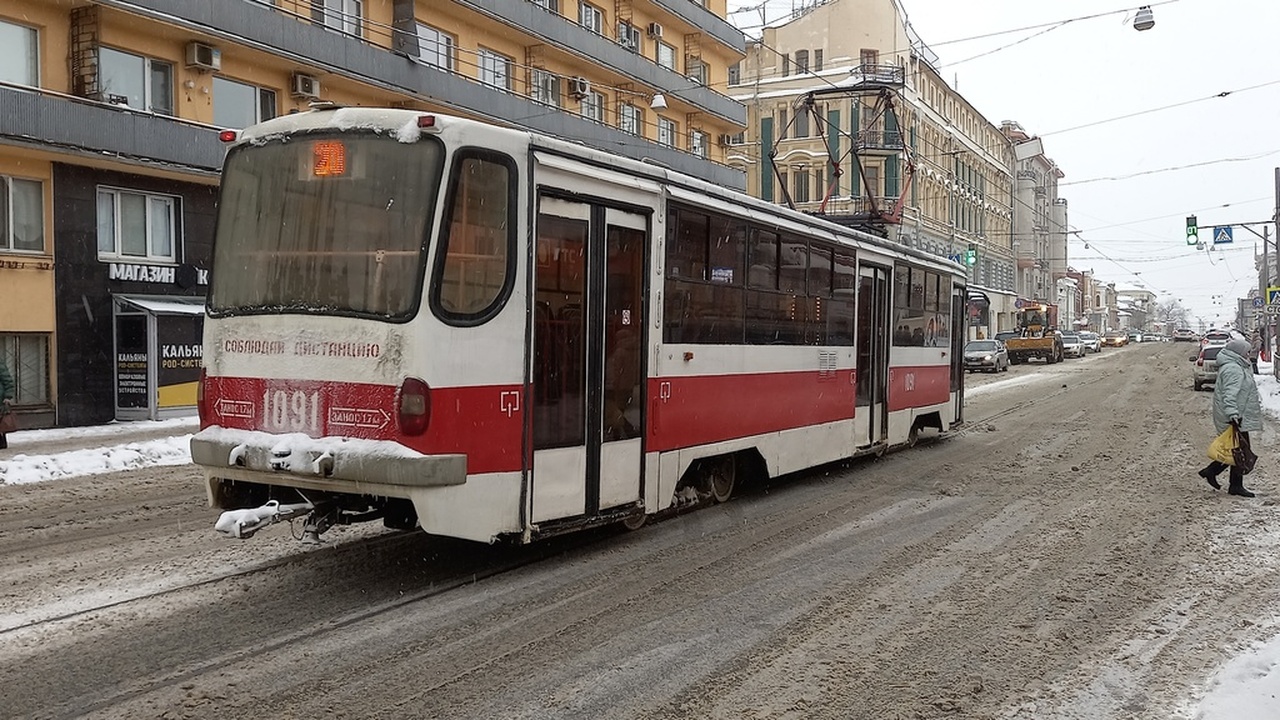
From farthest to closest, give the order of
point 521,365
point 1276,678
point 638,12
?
point 638,12 → point 521,365 → point 1276,678

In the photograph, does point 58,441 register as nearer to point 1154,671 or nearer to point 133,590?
point 133,590

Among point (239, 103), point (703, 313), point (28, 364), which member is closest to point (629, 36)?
point (239, 103)

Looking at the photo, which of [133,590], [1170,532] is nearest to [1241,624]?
[1170,532]

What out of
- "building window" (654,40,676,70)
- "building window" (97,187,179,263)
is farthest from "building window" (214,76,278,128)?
"building window" (654,40,676,70)

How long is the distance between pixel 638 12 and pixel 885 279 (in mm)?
25094

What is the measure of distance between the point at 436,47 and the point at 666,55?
12838mm

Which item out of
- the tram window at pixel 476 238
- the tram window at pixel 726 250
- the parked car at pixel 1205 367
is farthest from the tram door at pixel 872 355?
the parked car at pixel 1205 367

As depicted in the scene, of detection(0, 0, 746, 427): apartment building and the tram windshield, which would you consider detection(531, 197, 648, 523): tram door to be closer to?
the tram windshield

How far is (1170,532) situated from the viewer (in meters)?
9.07

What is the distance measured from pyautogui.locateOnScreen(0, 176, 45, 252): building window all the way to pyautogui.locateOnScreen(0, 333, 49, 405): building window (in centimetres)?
167

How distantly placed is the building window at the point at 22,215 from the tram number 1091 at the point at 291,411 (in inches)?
590

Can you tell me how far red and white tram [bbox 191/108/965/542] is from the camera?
20.1ft

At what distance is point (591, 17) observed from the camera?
110 feet

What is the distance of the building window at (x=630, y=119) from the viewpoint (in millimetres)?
34438
